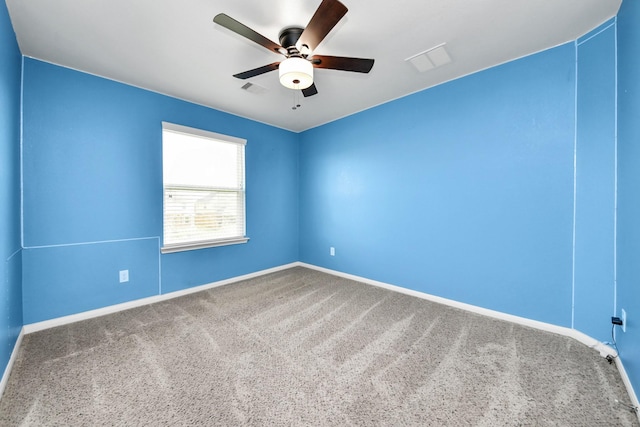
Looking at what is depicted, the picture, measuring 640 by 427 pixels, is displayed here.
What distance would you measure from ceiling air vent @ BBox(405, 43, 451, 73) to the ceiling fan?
0.76 m

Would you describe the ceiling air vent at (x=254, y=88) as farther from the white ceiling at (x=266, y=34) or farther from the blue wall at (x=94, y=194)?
the blue wall at (x=94, y=194)

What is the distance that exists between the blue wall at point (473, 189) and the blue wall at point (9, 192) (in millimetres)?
3308

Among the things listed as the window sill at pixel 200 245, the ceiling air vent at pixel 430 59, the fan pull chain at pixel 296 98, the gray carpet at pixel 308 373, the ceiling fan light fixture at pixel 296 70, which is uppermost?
the fan pull chain at pixel 296 98

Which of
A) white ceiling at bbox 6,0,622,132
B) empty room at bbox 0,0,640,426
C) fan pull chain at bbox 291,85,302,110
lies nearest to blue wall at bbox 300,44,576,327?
empty room at bbox 0,0,640,426

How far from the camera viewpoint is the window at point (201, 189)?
2994mm

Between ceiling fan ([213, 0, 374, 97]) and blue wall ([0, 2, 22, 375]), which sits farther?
blue wall ([0, 2, 22, 375])

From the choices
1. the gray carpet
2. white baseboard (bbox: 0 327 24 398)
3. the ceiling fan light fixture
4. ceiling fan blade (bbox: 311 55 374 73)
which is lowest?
the gray carpet

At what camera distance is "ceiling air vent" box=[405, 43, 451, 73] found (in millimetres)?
2148

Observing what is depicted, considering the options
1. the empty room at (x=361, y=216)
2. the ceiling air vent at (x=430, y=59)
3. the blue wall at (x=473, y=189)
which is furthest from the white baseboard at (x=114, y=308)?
the ceiling air vent at (x=430, y=59)

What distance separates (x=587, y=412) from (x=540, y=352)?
1.88 ft

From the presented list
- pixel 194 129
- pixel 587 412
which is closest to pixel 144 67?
pixel 194 129

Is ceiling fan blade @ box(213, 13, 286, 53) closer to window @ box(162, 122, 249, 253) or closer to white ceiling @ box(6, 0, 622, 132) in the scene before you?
white ceiling @ box(6, 0, 622, 132)

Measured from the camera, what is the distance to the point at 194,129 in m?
3.13

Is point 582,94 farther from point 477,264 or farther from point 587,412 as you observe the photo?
point 587,412
